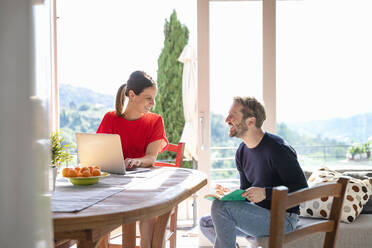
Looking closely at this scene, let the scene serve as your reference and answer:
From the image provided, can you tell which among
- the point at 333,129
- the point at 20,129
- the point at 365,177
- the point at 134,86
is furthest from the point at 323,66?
the point at 20,129

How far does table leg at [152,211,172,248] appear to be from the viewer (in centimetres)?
233

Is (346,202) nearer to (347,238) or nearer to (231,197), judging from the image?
(347,238)

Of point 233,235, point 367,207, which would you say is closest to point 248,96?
point 233,235

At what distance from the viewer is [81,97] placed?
628 centimetres

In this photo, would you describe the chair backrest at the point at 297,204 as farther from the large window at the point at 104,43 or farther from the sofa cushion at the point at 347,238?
the large window at the point at 104,43

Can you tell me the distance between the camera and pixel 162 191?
1854 mm

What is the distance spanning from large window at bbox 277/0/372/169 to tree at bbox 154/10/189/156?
268cm

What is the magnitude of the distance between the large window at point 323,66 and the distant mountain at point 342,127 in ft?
0.08

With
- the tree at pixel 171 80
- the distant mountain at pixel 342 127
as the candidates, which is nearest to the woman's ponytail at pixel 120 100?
the distant mountain at pixel 342 127

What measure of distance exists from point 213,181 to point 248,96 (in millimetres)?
1649

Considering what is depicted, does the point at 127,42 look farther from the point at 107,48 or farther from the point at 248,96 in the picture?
the point at 248,96

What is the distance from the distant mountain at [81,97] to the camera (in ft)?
20.4

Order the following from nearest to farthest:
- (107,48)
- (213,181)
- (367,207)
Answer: (367,207), (213,181), (107,48)

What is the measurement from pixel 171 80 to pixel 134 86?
3673mm
